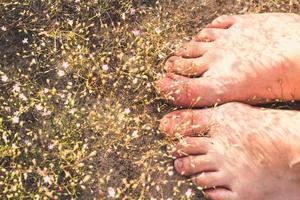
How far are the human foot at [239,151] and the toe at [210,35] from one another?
0.50m

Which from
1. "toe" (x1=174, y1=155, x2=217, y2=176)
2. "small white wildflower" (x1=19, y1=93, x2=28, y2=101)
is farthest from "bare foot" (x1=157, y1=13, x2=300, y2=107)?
"small white wildflower" (x1=19, y1=93, x2=28, y2=101)

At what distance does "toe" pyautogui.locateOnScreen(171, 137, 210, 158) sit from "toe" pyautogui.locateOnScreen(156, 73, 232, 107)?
0.81 feet

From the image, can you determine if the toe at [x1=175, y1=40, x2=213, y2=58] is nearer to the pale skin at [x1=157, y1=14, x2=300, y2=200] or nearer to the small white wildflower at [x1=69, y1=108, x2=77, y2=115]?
the pale skin at [x1=157, y1=14, x2=300, y2=200]

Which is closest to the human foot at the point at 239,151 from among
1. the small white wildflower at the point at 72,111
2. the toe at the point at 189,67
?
the toe at the point at 189,67

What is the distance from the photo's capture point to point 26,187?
11.1ft

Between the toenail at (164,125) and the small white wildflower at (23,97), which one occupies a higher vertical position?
the small white wildflower at (23,97)

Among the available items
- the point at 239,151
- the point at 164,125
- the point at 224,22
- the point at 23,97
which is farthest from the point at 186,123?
the point at 23,97

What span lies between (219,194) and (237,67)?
85 cm

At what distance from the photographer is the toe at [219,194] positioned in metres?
3.50

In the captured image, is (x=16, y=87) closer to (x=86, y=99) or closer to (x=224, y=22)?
(x=86, y=99)

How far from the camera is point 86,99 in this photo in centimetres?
366

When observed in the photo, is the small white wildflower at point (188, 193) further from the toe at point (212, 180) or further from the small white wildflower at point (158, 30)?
the small white wildflower at point (158, 30)

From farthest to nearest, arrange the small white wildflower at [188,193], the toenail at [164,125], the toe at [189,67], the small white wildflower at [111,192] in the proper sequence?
the toe at [189,67], the toenail at [164,125], the small white wildflower at [188,193], the small white wildflower at [111,192]

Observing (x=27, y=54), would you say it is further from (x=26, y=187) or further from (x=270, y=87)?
(x=270, y=87)
